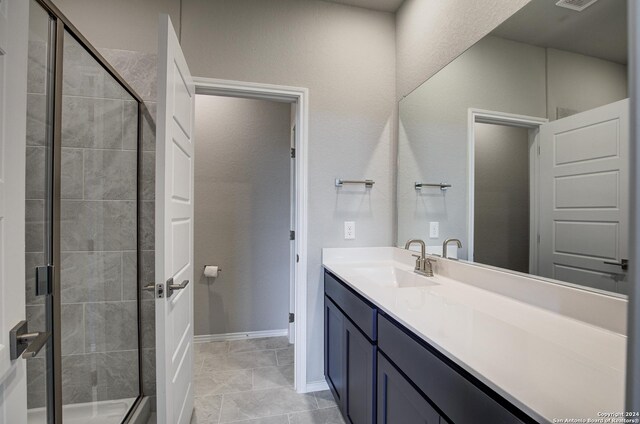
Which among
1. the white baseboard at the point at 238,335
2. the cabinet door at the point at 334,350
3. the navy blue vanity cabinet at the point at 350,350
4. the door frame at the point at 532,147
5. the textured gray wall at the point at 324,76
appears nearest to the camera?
the door frame at the point at 532,147

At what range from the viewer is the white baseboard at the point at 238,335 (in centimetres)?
268

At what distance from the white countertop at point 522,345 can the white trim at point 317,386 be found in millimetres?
1033

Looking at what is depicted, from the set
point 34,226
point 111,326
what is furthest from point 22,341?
point 111,326

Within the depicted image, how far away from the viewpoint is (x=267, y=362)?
7.59 feet

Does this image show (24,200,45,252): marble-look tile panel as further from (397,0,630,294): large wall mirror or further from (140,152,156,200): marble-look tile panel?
(397,0,630,294): large wall mirror

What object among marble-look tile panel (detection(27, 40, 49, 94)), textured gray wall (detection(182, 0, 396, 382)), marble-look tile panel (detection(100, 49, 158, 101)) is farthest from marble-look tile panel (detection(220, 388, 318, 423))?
marble-look tile panel (detection(100, 49, 158, 101))

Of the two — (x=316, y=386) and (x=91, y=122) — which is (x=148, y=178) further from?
(x=316, y=386)

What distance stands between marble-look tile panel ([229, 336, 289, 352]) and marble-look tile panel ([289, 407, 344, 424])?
919 mm

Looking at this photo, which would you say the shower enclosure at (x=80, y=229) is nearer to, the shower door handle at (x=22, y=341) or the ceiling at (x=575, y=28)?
the shower door handle at (x=22, y=341)

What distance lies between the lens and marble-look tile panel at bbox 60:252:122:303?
129cm

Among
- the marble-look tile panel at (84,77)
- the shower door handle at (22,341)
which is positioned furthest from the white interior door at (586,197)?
the marble-look tile panel at (84,77)

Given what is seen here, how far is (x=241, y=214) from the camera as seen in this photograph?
278 cm

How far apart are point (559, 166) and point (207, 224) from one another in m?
2.63

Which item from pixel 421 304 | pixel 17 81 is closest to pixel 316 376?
pixel 421 304
